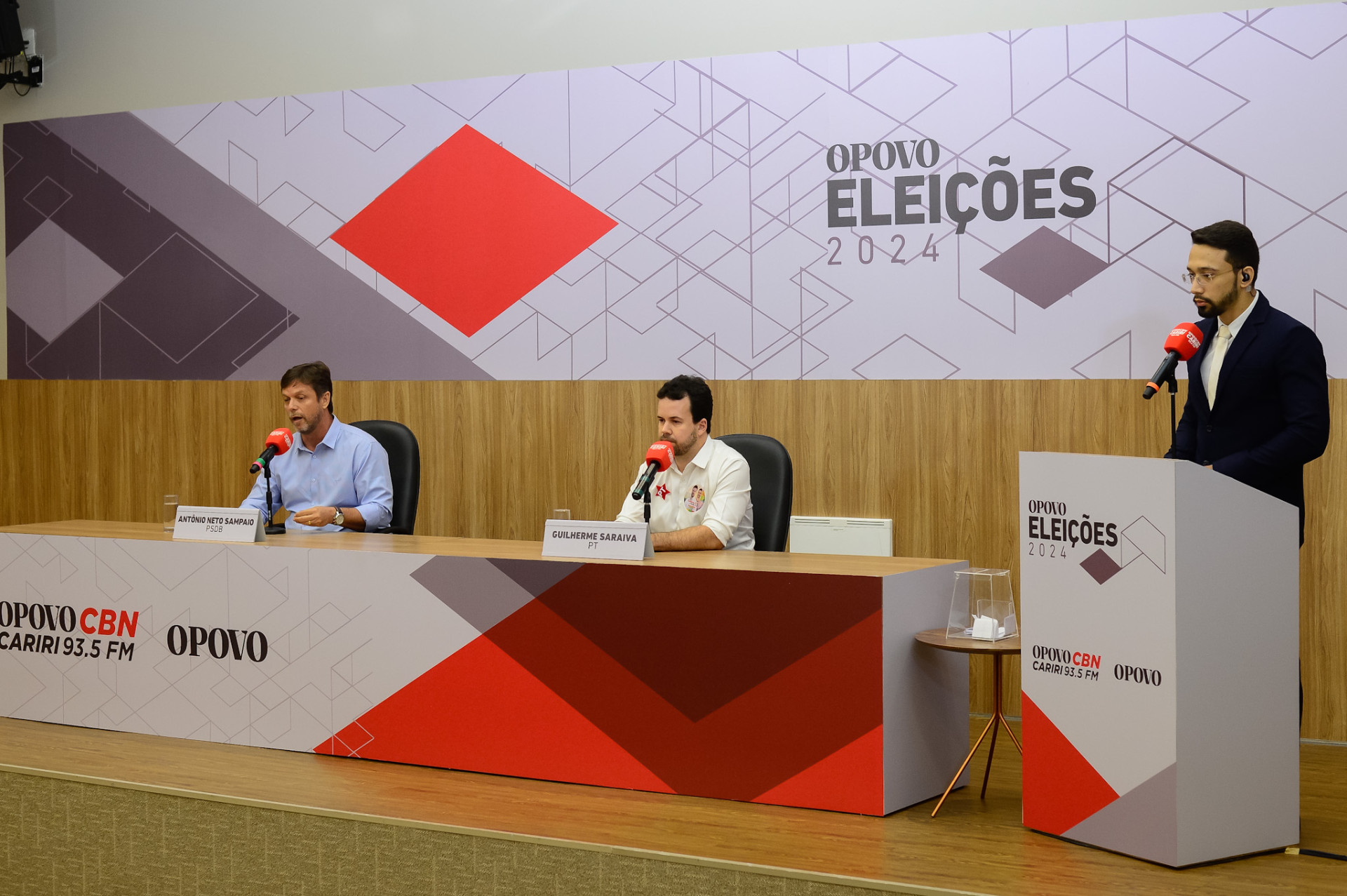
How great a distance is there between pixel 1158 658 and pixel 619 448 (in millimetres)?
2691

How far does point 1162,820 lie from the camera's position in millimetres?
2391

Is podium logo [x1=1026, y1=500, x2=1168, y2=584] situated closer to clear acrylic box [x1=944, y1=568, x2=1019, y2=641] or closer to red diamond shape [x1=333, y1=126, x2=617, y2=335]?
clear acrylic box [x1=944, y1=568, x2=1019, y2=641]

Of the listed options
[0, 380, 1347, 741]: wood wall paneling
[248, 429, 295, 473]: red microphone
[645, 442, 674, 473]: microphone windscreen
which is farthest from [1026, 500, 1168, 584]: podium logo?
[248, 429, 295, 473]: red microphone

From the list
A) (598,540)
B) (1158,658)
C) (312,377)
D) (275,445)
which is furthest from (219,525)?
(1158,658)

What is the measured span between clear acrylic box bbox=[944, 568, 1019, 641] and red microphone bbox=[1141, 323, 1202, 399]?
536mm

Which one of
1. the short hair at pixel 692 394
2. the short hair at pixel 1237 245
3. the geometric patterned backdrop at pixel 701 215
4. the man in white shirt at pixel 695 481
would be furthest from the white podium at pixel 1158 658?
the geometric patterned backdrop at pixel 701 215

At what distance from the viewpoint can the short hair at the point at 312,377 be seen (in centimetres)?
418

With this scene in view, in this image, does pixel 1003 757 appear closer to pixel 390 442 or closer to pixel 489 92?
pixel 390 442

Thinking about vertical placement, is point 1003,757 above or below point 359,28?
below

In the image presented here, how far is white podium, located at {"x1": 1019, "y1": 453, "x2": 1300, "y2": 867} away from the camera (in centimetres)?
239

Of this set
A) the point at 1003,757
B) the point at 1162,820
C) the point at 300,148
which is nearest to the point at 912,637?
the point at 1162,820

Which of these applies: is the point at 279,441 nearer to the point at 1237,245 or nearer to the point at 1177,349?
the point at 1177,349

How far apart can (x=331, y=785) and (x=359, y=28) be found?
137 inches

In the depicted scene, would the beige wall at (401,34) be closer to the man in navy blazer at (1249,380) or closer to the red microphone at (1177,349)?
the man in navy blazer at (1249,380)
